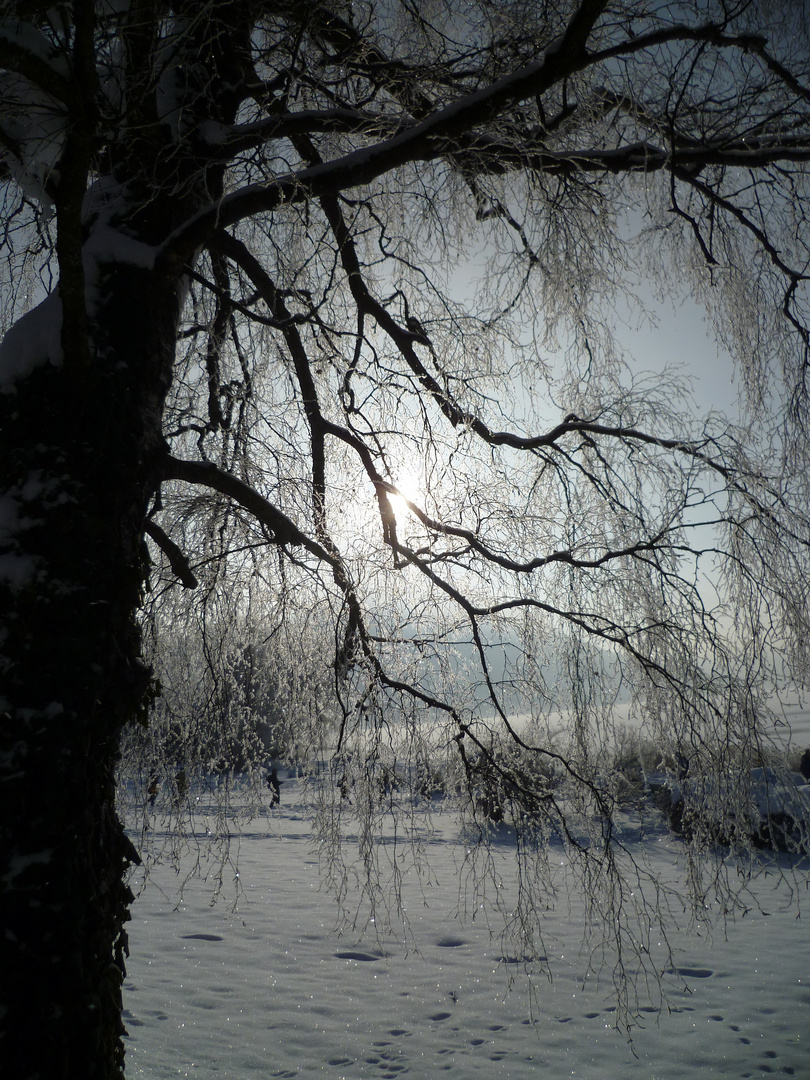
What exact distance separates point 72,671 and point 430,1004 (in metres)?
5.02

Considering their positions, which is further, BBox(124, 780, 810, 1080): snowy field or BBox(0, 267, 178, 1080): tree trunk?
BBox(124, 780, 810, 1080): snowy field

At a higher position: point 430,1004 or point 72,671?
point 72,671

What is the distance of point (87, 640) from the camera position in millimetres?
1611

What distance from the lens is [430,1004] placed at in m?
5.09

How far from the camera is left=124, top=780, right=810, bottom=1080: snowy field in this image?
417 cm

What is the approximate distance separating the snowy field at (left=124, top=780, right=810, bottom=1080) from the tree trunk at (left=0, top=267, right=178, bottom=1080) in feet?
5.53

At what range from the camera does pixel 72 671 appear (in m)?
1.57

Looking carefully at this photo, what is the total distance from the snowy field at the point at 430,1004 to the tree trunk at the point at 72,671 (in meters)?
1.68

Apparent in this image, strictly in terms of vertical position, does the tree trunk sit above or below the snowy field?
above

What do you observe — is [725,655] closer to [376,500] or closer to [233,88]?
[376,500]

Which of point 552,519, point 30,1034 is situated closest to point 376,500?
point 552,519

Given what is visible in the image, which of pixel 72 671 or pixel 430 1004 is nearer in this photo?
pixel 72 671

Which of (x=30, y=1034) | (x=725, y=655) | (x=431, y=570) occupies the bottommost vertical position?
(x=30, y=1034)

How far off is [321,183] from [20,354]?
1.01 metres
